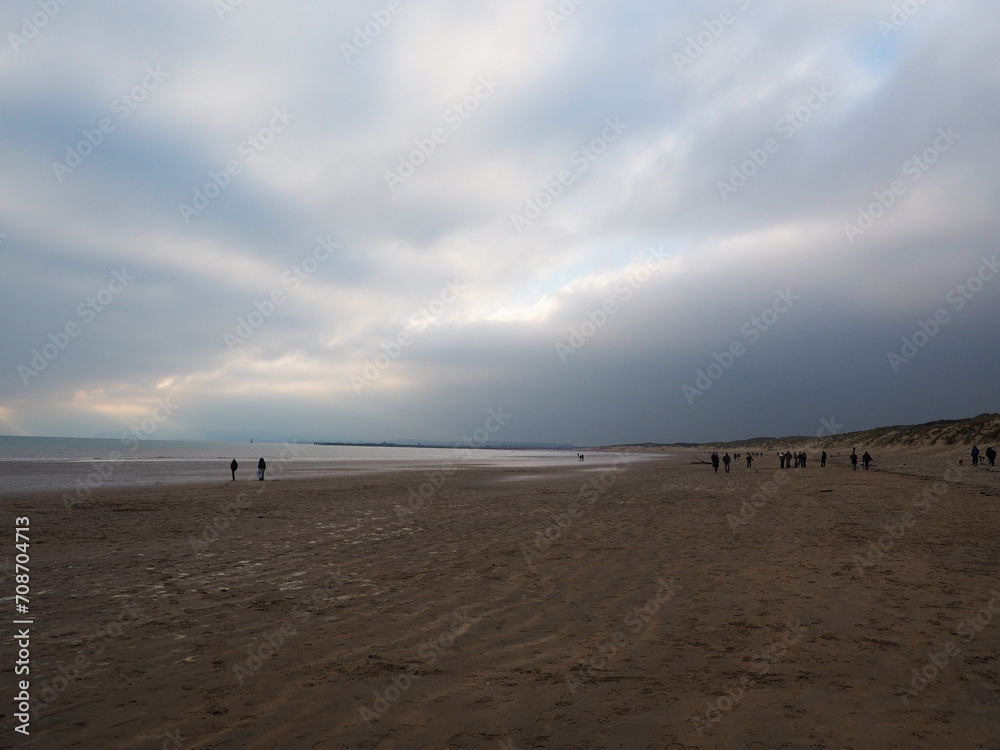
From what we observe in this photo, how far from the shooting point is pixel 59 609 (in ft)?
30.5

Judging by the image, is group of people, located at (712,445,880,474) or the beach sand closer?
the beach sand

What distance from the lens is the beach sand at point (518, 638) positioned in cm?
532

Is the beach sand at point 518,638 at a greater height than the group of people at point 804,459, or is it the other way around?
the beach sand at point 518,638

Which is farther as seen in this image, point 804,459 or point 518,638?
point 804,459

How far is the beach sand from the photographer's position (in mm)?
5324

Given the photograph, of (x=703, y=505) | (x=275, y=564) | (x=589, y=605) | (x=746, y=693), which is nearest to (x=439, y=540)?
(x=275, y=564)

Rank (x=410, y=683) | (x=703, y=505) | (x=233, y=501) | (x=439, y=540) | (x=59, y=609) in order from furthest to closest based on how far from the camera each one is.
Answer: (x=233, y=501) → (x=703, y=505) → (x=439, y=540) → (x=59, y=609) → (x=410, y=683)

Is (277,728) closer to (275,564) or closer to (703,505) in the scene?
(275,564)

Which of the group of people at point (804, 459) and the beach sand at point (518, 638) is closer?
the beach sand at point (518, 638)

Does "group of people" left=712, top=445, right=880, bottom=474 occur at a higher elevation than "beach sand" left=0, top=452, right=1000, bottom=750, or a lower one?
lower

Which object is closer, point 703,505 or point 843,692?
point 843,692

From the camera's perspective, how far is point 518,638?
7.76 m

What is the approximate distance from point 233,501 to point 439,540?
52.1ft

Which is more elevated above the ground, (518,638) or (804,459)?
(518,638)
